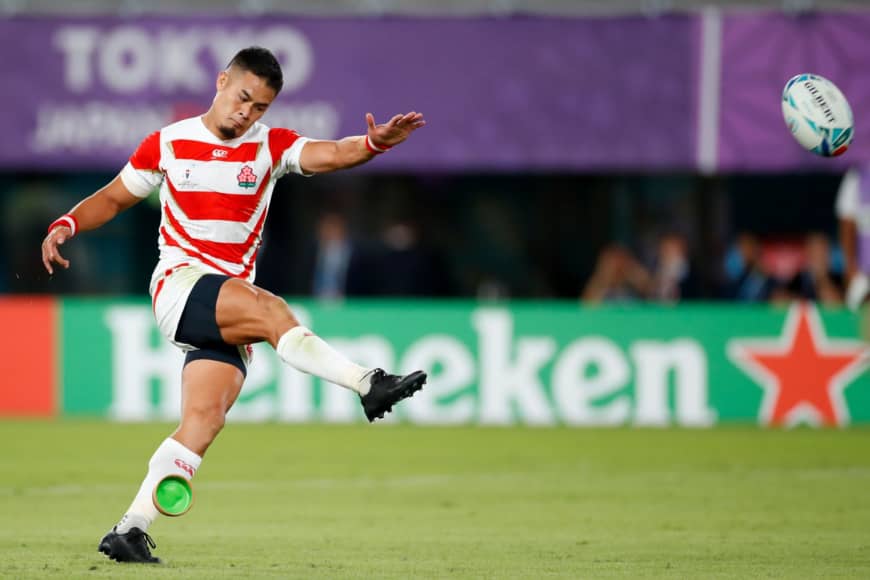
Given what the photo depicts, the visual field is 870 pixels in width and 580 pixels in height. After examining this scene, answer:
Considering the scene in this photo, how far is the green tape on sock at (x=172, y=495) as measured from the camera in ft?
22.6

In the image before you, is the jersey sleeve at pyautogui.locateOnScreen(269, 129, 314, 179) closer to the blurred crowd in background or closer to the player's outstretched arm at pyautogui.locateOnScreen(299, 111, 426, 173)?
the player's outstretched arm at pyautogui.locateOnScreen(299, 111, 426, 173)

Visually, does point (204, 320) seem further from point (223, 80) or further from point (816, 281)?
point (816, 281)

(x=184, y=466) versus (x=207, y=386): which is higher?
(x=207, y=386)

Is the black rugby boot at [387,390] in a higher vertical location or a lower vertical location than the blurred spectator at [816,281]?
lower

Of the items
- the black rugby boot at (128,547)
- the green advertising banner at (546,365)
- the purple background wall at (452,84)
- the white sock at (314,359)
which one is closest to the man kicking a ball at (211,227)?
the black rugby boot at (128,547)

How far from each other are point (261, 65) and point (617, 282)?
11.4 metres

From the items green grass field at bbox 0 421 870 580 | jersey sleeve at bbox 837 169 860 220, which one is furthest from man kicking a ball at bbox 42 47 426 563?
jersey sleeve at bbox 837 169 860 220

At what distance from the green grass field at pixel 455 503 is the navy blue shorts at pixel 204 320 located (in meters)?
0.96

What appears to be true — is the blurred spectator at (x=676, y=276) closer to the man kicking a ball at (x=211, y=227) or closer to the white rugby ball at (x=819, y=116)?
the white rugby ball at (x=819, y=116)

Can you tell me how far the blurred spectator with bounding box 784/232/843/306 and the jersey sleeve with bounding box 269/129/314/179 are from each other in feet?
35.3

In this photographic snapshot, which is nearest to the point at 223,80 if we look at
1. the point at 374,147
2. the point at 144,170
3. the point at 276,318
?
the point at 144,170

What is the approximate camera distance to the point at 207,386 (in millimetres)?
7137

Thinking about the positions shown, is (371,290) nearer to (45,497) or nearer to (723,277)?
(723,277)

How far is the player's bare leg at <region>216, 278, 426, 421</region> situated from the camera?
6.46 meters
